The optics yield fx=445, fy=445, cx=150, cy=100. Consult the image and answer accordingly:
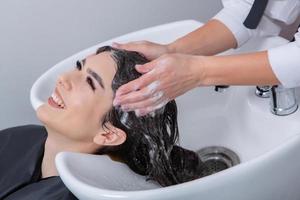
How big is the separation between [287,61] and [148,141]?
41 cm

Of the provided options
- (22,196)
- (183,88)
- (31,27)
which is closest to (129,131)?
(183,88)

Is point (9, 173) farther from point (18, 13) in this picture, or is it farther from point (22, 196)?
point (18, 13)

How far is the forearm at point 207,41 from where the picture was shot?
1285mm

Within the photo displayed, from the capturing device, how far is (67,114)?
45.4 inches

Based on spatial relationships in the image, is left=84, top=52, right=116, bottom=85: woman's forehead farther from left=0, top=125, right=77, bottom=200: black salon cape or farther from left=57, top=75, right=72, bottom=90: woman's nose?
left=0, top=125, right=77, bottom=200: black salon cape

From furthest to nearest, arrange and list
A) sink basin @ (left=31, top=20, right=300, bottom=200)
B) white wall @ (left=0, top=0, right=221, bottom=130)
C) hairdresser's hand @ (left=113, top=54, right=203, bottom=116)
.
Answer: white wall @ (left=0, top=0, right=221, bottom=130), hairdresser's hand @ (left=113, top=54, right=203, bottom=116), sink basin @ (left=31, top=20, right=300, bottom=200)

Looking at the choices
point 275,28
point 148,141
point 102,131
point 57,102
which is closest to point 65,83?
point 57,102

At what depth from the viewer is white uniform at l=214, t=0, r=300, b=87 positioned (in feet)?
3.27

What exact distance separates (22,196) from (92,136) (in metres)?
0.26

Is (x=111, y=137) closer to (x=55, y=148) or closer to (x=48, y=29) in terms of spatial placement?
(x=55, y=148)

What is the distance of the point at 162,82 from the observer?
1010mm

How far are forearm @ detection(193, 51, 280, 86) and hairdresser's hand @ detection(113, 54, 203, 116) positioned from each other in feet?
0.05

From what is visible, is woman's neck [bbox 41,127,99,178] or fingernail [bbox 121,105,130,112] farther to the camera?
woman's neck [bbox 41,127,99,178]

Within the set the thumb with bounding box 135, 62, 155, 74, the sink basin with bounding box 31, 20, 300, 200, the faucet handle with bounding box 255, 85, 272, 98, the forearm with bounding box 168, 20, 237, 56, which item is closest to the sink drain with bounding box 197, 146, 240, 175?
the sink basin with bounding box 31, 20, 300, 200
